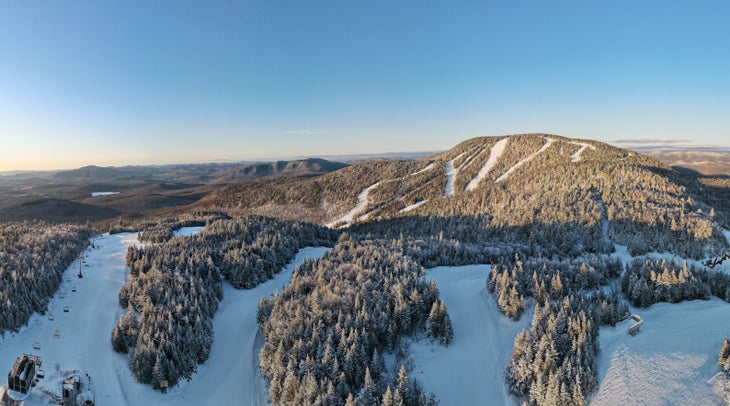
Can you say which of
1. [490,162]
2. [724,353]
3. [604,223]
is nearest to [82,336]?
[724,353]

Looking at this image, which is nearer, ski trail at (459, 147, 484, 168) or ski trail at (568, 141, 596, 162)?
ski trail at (568, 141, 596, 162)

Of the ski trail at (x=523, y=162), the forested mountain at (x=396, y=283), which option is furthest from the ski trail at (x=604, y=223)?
the ski trail at (x=523, y=162)

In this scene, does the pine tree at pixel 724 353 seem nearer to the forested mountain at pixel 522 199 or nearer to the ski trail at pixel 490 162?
the forested mountain at pixel 522 199

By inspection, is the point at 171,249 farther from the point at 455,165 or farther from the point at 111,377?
the point at 455,165

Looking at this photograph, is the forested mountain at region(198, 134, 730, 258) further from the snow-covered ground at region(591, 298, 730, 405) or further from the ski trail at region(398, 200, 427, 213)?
the snow-covered ground at region(591, 298, 730, 405)

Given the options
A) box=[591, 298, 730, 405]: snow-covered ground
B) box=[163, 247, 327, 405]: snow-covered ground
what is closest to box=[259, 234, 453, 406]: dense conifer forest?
box=[163, 247, 327, 405]: snow-covered ground

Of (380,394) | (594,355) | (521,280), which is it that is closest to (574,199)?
(521,280)


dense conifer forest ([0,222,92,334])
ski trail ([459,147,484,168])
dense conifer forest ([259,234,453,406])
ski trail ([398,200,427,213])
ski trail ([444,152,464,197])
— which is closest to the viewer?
dense conifer forest ([259,234,453,406])

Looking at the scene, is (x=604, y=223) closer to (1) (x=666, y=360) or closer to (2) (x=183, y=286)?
(1) (x=666, y=360)
